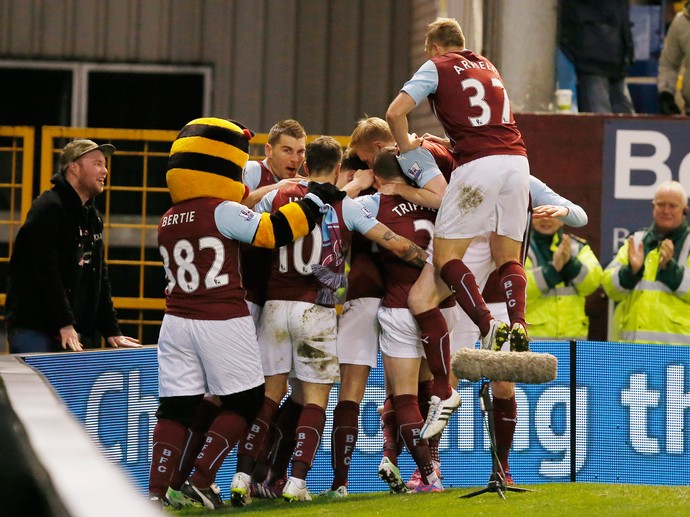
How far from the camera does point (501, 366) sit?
583 centimetres

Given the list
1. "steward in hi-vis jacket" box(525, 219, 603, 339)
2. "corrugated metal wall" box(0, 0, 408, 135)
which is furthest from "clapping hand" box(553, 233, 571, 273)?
"corrugated metal wall" box(0, 0, 408, 135)

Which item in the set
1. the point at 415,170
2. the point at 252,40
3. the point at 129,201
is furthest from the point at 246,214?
the point at 252,40

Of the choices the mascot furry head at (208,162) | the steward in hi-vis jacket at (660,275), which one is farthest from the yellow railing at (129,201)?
the mascot furry head at (208,162)

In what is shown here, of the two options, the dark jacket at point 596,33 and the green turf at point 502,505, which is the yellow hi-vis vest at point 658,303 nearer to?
the green turf at point 502,505

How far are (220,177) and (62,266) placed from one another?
72.2 inches

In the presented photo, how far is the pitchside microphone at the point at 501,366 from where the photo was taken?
5.83 m

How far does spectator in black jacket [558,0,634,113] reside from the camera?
1173 centimetres

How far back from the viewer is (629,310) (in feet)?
32.0

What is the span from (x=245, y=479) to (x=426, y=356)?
117cm

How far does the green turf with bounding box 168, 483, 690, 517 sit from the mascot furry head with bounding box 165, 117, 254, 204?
1.67m

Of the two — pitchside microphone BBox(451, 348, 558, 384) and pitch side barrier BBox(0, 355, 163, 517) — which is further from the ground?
pitch side barrier BBox(0, 355, 163, 517)

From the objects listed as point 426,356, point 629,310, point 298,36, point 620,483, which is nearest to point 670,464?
point 620,483

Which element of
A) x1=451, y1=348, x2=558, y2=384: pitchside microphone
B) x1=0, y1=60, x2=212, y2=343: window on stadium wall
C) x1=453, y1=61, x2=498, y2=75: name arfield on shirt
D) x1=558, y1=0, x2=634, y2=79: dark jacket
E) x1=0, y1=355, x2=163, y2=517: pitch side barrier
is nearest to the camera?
x1=0, y1=355, x2=163, y2=517: pitch side barrier

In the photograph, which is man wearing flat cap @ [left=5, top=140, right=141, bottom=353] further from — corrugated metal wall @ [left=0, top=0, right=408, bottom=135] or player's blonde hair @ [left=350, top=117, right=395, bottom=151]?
corrugated metal wall @ [left=0, top=0, right=408, bottom=135]
